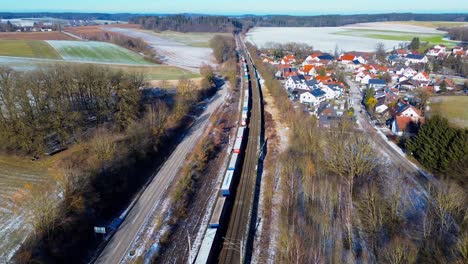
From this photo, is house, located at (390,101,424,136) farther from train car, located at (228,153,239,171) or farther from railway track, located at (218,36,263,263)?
train car, located at (228,153,239,171)

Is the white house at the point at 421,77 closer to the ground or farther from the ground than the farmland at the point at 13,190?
farther from the ground

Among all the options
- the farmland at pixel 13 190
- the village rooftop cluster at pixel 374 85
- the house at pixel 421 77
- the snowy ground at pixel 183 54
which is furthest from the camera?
the snowy ground at pixel 183 54

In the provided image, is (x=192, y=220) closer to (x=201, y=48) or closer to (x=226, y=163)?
(x=226, y=163)

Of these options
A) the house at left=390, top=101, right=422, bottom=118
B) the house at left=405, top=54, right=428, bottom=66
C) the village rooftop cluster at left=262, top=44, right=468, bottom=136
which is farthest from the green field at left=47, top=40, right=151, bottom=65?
the house at left=405, top=54, right=428, bottom=66

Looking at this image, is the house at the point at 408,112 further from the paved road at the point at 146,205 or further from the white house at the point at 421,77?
the white house at the point at 421,77

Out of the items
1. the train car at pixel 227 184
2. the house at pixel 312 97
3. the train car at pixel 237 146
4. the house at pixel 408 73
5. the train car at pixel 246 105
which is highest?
the house at pixel 408 73

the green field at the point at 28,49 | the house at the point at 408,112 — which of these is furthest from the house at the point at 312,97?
the green field at the point at 28,49

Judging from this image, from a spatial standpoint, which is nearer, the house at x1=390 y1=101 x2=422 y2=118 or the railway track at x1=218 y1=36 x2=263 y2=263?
the railway track at x1=218 y1=36 x2=263 y2=263
